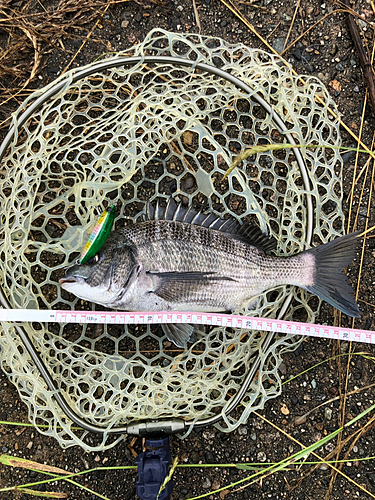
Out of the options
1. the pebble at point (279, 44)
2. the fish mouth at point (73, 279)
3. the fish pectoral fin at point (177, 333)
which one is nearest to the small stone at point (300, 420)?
the fish pectoral fin at point (177, 333)

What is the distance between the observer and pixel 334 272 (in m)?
2.67

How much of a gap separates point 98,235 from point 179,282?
0.62m

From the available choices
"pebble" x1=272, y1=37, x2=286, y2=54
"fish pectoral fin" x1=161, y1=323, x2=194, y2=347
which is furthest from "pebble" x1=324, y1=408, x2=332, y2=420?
"pebble" x1=272, y1=37, x2=286, y2=54

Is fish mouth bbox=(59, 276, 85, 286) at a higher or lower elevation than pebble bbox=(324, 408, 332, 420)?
higher

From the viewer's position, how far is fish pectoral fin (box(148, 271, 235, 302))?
262 centimetres

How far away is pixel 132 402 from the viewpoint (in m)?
2.68

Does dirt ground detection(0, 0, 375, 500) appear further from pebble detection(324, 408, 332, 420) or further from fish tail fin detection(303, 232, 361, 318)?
fish tail fin detection(303, 232, 361, 318)

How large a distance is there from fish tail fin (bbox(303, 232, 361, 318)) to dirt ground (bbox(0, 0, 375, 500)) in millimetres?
436

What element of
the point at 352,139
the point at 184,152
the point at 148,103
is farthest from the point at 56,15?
the point at 352,139

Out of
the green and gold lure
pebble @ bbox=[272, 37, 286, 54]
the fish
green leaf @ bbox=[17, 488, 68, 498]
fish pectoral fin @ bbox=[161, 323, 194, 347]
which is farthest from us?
pebble @ bbox=[272, 37, 286, 54]

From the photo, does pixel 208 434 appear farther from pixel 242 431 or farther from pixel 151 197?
pixel 151 197

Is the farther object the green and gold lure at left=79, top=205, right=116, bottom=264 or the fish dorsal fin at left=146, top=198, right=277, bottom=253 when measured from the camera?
the fish dorsal fin at left=146, top=198, right=277, bottom=253

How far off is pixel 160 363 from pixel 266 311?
900 mm

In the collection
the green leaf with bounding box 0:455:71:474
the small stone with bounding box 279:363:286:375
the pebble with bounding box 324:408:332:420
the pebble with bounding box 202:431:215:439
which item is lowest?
the green leaf with bounding box 0:455:71:474
